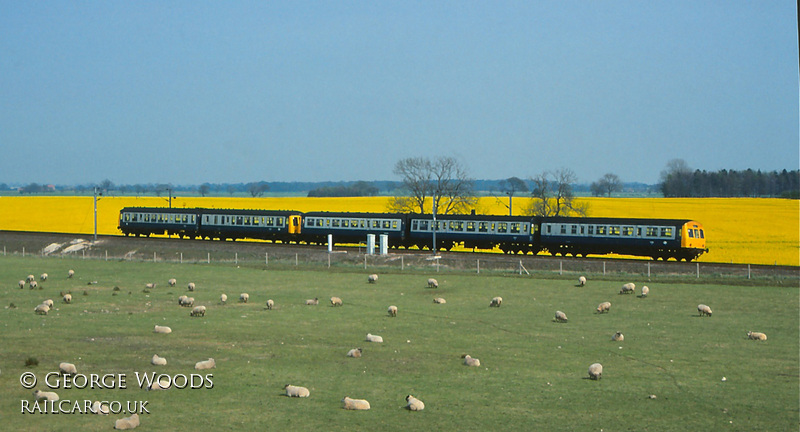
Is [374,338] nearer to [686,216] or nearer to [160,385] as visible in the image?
[160,385]

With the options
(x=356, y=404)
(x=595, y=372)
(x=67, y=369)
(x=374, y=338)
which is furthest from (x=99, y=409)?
(x=595, y=372)

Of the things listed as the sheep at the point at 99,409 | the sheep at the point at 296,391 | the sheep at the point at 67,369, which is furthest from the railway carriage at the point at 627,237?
the sheep at the point at 99,409

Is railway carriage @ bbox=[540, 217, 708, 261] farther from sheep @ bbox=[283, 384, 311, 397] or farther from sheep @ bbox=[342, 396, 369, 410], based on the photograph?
sheep @ bbox=[342, 396, 369, 410]

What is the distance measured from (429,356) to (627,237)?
4392 cm

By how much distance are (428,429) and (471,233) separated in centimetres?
5599

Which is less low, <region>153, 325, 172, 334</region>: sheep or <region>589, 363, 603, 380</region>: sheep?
<region>589, 363, 603, 380</region>: sheep

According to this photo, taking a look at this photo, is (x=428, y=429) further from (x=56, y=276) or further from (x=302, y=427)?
(x=56, y=276)

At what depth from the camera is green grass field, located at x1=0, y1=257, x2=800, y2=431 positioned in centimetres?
1562

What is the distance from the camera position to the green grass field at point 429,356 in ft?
51.3

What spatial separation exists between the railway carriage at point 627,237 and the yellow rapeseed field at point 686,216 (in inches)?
210

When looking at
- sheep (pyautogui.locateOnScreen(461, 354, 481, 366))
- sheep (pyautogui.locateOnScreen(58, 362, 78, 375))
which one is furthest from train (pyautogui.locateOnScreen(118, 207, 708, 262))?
sheep (pyautogui.locateOnScreen(58, 362, 78, 375))

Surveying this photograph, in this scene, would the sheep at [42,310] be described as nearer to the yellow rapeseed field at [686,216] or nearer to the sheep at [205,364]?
the sheep at [205,364]

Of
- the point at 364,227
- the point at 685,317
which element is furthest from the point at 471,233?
the point at 685,317

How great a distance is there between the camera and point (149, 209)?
89.9 meters
